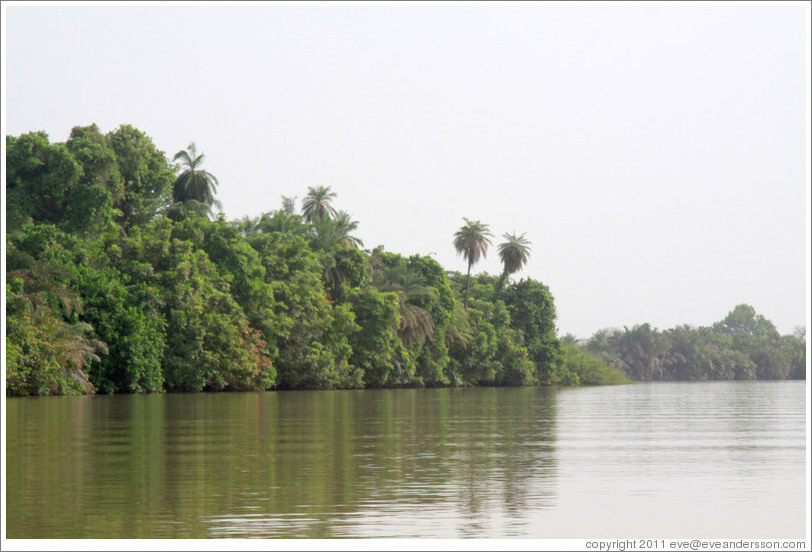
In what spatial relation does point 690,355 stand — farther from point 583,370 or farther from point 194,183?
point 194,183

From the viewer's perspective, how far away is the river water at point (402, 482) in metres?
8.75

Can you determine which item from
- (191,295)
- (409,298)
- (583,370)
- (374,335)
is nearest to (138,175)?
(191,295)

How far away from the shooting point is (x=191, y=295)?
2036 inches

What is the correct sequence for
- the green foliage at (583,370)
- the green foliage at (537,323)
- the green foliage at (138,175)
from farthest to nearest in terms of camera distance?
the green foliage at (583,370)
the green foliage at (537,323)
the green foliage at (138,175)

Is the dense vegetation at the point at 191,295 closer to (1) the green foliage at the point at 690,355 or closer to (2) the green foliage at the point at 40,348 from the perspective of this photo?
(2) the green foliage at the point at 40,348

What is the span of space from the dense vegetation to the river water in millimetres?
23569

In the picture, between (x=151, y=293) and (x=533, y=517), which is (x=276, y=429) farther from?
(x=151, y=293)

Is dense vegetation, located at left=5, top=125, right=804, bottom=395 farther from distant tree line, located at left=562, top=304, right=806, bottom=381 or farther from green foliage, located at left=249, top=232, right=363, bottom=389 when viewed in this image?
distant tree line, located at left=562, top=304, right=806, bottom=381

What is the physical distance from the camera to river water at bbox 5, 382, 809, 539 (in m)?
8.75

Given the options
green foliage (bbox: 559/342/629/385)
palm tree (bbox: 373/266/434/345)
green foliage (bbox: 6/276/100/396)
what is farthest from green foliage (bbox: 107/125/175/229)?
green foliage (bbox: 559/342/629/385)

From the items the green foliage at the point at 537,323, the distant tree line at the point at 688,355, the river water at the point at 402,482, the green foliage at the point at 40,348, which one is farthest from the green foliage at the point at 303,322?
the distant tree line at the point at 688,355

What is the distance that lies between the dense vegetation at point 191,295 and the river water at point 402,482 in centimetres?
2357

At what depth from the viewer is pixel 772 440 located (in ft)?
58.6

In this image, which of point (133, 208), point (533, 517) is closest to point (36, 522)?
point (533, 517)
